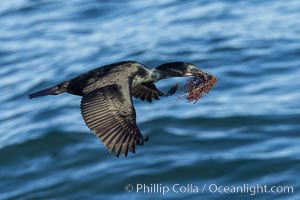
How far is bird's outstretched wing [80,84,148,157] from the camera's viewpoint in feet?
25.4

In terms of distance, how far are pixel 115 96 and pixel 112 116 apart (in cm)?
15

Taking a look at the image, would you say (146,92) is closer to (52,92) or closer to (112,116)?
(52,92)

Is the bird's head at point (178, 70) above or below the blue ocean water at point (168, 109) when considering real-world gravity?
above

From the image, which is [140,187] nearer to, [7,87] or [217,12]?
[7,87]

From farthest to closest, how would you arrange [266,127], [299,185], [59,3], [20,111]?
[59,3]
[20,111]
[266,127]
[299,185]

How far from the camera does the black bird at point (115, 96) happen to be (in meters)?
7.75

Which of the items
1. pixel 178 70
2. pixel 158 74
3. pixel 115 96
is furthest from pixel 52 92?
pixel 178 70

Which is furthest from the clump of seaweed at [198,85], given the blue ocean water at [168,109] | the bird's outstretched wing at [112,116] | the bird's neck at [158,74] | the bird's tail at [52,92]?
the blue ocean water at [168,109]

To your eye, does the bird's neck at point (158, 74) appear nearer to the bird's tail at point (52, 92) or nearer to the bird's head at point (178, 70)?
the bird's head at point (178, 70)

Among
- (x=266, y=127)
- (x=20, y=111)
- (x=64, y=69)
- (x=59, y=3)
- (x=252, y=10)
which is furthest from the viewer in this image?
(x=59, y=3)

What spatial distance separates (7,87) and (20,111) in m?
0.80

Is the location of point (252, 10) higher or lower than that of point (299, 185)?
higher

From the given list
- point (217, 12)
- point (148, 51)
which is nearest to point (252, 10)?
point (217, 12)

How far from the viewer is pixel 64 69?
1388cm
